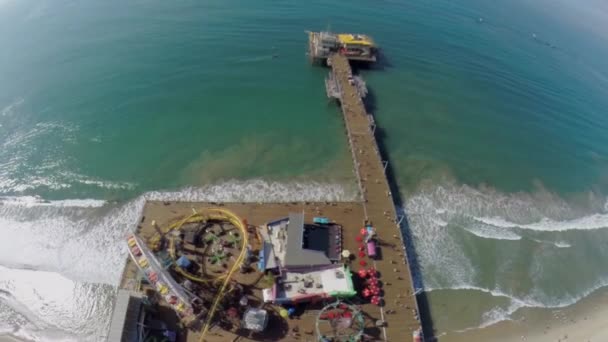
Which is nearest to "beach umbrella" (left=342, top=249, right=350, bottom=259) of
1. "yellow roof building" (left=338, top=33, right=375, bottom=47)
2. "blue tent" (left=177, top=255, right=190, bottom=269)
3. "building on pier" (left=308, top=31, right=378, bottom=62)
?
"blue tent" (left=177, top=255, right=190, bottom=269)

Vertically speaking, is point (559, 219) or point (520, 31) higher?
point (520, 31)

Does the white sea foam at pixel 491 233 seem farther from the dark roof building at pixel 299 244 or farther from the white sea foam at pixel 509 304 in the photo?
the dark roof building at pixel 299 244

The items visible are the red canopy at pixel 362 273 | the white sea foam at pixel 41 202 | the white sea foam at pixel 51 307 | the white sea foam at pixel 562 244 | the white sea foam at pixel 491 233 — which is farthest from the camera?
the white sea foam at pixel 562 244

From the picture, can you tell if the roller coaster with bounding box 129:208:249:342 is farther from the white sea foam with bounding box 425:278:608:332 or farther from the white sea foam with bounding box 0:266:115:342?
the white sea foam with bounding box 425:278:608:332

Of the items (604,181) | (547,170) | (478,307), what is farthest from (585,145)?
(478,307)

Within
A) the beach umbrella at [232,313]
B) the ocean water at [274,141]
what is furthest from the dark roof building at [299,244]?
the ocean water at [274,141]

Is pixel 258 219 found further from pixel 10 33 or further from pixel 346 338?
pixel 10 33
